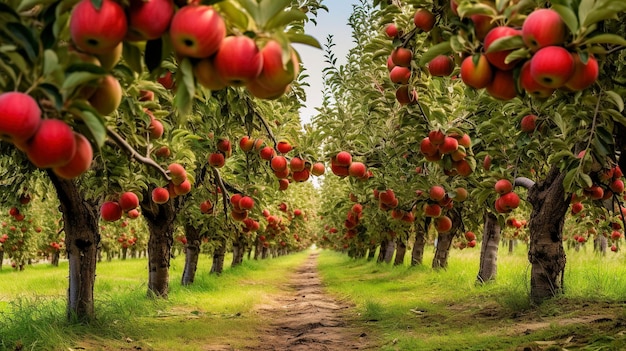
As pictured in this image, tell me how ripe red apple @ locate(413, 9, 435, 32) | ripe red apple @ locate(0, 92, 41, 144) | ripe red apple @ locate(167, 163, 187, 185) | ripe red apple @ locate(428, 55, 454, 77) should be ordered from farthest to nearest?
1. ripe red apple @ locate(167, 163, 187, 185)
2. ripe red apple @ locate(413, 9, 435, 32)
3. ripe red apple @ locate(428, 55, 454, 77)
4. ripe red apple @ locate(0, 92, 41, 144)

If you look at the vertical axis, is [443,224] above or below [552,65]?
below

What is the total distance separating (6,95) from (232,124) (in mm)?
4722

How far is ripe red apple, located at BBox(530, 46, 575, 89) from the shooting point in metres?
2.02

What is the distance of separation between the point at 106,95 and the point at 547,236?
7.33 m

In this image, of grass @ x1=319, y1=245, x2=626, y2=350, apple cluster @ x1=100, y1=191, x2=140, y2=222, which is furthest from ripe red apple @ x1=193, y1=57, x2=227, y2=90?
grass @ x1=319, y1=245, x2=626, y2=350

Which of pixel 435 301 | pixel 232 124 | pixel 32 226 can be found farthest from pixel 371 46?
pixel 32 226

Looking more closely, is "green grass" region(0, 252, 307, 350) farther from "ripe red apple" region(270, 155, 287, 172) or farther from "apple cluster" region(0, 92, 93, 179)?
"apple cluster" region(0, 92, 93, 179)

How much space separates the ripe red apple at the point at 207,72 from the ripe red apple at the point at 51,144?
0.47 metres

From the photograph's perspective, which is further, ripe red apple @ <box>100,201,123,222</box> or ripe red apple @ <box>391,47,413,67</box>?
ripe red apple @ <box>100,201,123,222</box>

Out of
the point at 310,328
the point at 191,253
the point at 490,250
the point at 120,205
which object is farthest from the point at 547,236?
the point at 191,253

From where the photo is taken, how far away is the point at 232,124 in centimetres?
632

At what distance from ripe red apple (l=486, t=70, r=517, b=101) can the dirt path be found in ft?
17.4

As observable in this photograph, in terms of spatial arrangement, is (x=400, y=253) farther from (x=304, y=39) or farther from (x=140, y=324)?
(x=304, y=39)

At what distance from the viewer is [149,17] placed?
5.55 ft
